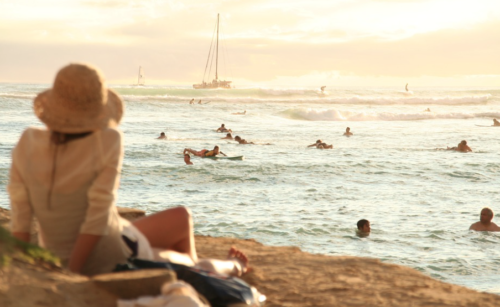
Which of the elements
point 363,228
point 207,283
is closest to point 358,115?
point 363,228

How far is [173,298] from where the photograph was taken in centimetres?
294

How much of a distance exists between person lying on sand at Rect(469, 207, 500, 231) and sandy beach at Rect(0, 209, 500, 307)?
584 cm

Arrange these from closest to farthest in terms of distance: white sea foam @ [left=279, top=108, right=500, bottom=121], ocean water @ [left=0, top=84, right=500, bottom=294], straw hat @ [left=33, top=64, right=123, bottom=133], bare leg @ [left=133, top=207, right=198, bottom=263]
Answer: straw hat @ [left=33, top=64, right=123, bottom=133] → bare leg @ [left=133, top=207, right=198, bottom=263] → ocean water @ [left=0, top=84, right=500, bottom=294] → white sea foam @ [left=279, top=108, right=500, bottom=121]

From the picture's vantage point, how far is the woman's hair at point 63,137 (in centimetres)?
307

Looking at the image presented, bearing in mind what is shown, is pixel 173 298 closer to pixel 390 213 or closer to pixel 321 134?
pixel 390 213

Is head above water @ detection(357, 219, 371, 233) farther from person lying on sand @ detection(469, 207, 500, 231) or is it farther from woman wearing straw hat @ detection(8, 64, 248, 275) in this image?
woman wearing straw hat @ detection(8, 64, 248, 275)

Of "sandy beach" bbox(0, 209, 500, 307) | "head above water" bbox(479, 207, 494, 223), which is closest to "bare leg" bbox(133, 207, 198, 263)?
"sandy beach" bbox(0, 209, 500, 307)

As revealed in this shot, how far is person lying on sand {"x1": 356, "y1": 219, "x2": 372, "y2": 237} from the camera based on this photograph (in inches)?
406

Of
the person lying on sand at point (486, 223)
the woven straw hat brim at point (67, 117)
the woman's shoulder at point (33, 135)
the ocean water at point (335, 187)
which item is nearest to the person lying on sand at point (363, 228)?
the ocean water at point (335, 187)

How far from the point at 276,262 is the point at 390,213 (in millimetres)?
7362

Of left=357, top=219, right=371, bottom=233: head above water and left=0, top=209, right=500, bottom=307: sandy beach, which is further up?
left=0, top=209, right=500, bottom=307: sandy beach

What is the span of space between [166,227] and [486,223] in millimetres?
8649

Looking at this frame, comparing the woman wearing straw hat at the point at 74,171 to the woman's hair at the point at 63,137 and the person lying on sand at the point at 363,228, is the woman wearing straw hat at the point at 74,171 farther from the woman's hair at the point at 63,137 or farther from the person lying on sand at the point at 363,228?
the person lying on sand at the point at 363,228

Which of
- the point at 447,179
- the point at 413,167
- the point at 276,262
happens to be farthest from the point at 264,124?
the point at 276,262
